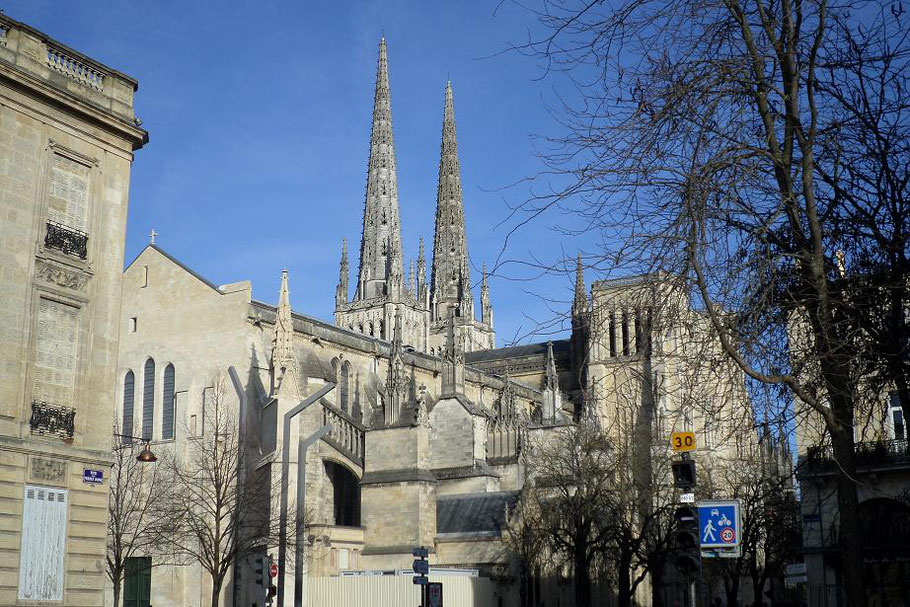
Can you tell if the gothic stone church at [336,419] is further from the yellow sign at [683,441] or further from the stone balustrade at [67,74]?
the yellow sign at [683,441]

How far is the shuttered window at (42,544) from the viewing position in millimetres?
20312

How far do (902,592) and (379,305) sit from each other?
246 ft

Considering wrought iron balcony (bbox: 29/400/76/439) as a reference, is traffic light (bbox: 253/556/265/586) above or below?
below

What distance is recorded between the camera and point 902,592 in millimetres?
27922

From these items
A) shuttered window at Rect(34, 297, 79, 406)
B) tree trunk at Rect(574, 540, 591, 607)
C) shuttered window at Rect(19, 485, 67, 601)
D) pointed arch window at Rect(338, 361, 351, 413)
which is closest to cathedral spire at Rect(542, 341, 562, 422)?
pointed arch window at Rect(338, 361, 351, 413)

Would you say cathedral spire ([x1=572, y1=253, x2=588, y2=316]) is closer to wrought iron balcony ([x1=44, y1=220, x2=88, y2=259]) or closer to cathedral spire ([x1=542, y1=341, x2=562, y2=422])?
wrought iron balcony ([x1=44, y1=220, x2=88, y2=259])

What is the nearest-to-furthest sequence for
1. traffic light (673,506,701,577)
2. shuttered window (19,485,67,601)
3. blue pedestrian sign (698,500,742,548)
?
blue pedestrian sign (698,500,742,548) < traffic light (673,506,701,577) < shuttered window (19,485,67,601)

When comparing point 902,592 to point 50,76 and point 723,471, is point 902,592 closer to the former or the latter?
point 723,471

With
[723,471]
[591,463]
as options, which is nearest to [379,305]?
[723,471]

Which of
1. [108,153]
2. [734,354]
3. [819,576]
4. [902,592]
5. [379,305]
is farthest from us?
[379,305]

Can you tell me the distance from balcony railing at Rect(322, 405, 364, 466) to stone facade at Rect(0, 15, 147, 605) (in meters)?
15.5

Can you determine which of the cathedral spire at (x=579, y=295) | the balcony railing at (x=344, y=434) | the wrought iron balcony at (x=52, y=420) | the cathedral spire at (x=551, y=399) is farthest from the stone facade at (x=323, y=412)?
the cathedral spire at (x=579, y=295)

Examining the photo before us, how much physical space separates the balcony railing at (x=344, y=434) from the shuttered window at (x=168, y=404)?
7077mm

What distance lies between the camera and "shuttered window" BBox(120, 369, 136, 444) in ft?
138
